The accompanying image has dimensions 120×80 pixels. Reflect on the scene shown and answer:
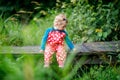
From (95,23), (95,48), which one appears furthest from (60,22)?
(95,23)

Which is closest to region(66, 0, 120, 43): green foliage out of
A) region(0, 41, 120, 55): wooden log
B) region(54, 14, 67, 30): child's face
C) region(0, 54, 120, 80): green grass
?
region(0, 41, 120, 55): wooden log

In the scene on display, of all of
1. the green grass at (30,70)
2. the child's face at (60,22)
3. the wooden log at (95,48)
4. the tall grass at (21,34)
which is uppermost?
the green grass at (30,70)

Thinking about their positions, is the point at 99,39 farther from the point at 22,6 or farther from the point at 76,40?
the point at 22,6

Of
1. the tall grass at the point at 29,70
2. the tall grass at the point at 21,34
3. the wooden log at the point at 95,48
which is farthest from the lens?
the tall grass at the point at 21,34

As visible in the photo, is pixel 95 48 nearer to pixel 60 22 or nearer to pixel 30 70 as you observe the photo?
pixel 60 22

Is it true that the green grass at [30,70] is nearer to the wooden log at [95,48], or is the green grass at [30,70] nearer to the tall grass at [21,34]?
the wooden log at [95,48]

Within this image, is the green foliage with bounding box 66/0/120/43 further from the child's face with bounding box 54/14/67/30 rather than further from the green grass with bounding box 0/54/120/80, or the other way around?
the green grass with bounding box 0/54/120/80

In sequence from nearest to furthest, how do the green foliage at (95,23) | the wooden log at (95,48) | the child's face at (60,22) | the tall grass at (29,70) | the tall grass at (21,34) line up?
the tall grass at (29,70), the child's face at (60,22), the wooden log at (95,48), the green foliage at (95,23), the tall grass at (21,34)

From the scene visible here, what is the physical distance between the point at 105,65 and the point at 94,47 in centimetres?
39

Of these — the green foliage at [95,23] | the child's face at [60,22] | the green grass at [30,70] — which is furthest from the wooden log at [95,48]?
the green grass at [30,70]

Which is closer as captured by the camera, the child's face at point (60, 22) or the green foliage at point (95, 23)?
the child's face at point (60, 22)

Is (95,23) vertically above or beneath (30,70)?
beneath

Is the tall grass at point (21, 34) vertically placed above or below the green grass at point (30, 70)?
below

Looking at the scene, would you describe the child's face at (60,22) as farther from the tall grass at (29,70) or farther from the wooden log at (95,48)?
the tall grass at (29,70)
